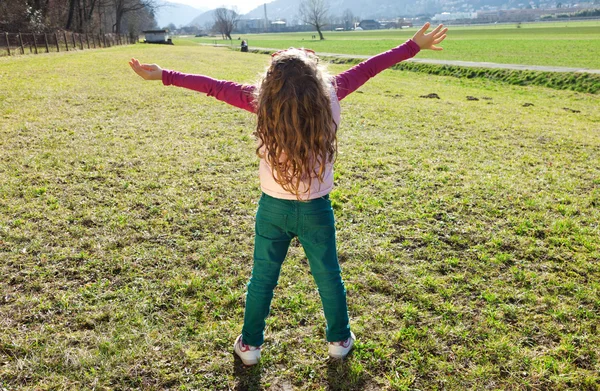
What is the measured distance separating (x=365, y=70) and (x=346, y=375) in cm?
191

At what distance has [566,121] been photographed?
11.2 metres

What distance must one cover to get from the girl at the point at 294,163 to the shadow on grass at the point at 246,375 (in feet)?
0.14

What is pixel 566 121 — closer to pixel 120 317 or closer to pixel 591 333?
pixel 591 333

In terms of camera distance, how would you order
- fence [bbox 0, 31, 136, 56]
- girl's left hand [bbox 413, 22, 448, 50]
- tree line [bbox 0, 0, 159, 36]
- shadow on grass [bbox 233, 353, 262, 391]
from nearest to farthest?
shadow on grass [bbox 233, 353, 262, 391] < girl's left hand [bbox 413, 22, 448, 50] < fence [bbox 0, 31, 136, 56] < tree line [bbox 0, 0, 159, 36]

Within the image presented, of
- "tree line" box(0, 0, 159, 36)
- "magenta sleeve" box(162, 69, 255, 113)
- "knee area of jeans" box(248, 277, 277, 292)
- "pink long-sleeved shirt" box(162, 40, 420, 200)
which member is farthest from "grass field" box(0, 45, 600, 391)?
"tree line" box(0, 0, 159, 36)

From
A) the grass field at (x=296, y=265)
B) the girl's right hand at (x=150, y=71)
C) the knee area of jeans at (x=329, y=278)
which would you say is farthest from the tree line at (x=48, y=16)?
the knee area of jeans at (x=329, y=278)

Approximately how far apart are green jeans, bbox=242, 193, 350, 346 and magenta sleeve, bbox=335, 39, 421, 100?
66 centimetres

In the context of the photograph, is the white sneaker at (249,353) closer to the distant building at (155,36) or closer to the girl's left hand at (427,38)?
the girl's left hand at (427,38)

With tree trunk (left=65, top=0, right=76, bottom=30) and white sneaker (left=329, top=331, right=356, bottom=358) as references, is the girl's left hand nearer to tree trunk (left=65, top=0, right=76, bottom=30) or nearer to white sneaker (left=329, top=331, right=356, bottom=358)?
white sneaker (left=329, top=331, right=356, bottom=358)

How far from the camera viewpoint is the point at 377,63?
9.03 feet

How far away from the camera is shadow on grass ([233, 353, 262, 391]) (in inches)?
105

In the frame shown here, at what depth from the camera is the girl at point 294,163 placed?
2.19m

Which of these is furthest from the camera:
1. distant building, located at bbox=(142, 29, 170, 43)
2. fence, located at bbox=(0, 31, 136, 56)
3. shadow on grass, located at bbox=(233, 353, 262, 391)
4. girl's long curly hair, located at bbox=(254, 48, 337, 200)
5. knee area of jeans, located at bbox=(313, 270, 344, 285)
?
distant building, located at bbox=(142, 29, 170, 43)

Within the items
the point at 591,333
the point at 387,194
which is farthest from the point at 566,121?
the point at 591,333
